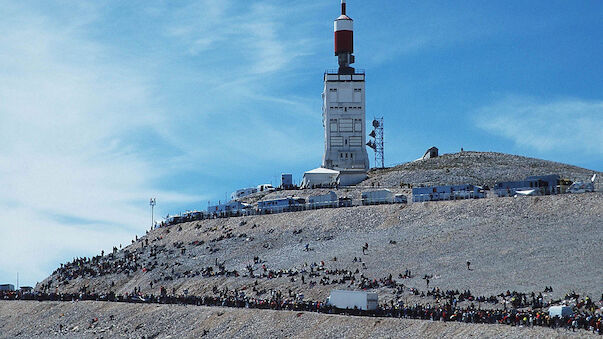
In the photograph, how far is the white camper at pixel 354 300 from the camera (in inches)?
2276

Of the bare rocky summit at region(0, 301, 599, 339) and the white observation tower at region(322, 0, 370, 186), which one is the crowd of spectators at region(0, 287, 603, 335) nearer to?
the bare rocky summit at region(0, 301, 599, 339)

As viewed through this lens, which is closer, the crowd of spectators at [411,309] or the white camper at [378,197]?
the crowd of spectators at [411,309]

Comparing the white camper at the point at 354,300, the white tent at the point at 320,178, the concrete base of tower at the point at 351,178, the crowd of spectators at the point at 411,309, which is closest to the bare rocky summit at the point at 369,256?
the crowd of spectators at the point at 411,309

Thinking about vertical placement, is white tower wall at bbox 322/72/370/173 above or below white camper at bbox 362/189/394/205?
above

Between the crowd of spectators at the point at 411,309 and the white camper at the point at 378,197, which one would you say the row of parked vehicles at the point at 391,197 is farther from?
the crowd of spectators at the point at 411,309

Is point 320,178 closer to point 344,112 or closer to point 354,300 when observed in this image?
point 344,112

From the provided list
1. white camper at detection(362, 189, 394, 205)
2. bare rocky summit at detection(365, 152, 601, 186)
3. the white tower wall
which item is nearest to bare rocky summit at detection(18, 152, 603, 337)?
bare rocky summit at detection(365, 152, 601, 186)

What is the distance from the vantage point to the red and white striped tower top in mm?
119625

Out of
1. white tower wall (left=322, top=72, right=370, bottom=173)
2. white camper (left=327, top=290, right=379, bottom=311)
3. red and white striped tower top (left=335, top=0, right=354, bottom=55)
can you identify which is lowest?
white camper (left=327, top=290, right=379, bottom=311)

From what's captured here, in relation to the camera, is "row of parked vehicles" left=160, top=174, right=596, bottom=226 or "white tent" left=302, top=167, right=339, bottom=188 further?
"white tent" left=302, top=167, right=339, bottom=188

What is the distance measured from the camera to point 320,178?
10969cm

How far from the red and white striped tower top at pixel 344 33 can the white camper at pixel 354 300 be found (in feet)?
212

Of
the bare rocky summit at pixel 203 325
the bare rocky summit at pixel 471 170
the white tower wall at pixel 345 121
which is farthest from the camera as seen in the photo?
the white tower wall at pixel 345 121

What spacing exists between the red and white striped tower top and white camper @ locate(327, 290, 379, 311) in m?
64.5
